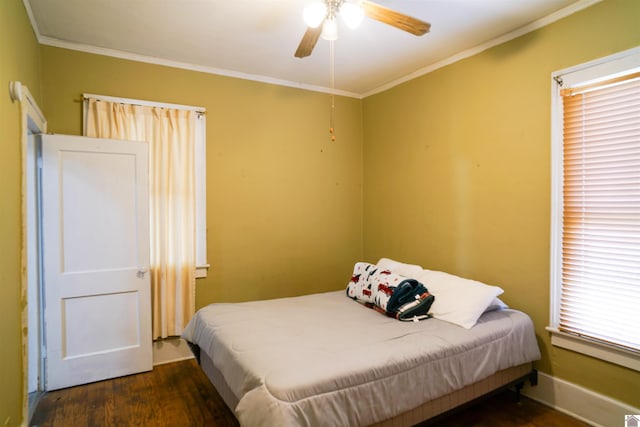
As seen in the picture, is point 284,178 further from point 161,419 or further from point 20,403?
point 20,403

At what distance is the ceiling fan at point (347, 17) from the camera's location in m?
1.83

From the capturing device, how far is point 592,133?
2.39 metres

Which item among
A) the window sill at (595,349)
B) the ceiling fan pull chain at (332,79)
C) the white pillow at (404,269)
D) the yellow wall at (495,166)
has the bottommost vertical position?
the window sill at (595,349)

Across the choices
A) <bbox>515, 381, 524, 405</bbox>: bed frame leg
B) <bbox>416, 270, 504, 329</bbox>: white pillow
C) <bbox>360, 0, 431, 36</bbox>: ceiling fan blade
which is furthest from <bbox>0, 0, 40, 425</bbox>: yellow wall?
<bbox>515, 381, 524, 405</bbox>: bed frame leg

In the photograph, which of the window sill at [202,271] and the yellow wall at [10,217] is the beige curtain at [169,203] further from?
the yellow wall at [10,217]

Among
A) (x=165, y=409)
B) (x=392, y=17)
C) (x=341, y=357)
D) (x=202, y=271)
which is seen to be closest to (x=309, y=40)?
(x=392, y=17)

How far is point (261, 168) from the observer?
384cm

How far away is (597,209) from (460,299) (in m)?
1.06

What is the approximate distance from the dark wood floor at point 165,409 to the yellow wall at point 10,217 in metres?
0.51

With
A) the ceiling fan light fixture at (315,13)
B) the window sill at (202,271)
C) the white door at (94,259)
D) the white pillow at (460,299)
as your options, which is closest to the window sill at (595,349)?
the white pillow at (460,299)

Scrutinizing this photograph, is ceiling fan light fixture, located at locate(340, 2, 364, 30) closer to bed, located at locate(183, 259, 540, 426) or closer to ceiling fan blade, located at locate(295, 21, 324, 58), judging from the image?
ceiling fan blade, located at locate(295, 21, 324, 58)

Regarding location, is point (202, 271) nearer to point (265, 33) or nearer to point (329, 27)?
point (265, 33)

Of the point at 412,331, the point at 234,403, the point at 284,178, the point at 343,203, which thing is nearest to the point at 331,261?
the point at 343,203

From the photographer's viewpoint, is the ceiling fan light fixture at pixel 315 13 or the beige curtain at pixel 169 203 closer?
the ceiling fan light fixture at pixel 315 13
